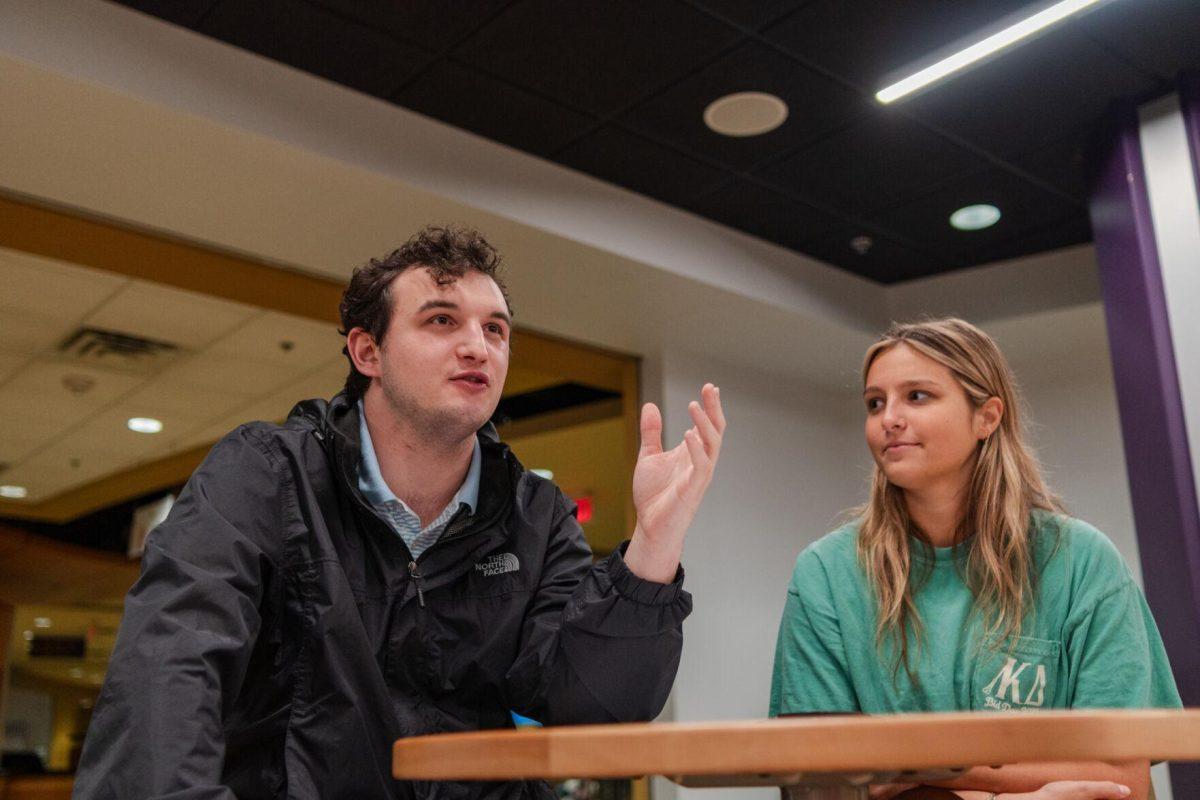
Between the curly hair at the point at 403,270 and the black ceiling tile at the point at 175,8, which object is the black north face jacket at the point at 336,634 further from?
the black ceiling tile at the point at 175,8

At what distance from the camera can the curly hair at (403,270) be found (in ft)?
6.07

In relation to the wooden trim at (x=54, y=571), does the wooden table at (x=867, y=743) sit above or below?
below

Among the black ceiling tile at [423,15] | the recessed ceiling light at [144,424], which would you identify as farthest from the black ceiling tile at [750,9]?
the recessed ceiling light at [144,424]

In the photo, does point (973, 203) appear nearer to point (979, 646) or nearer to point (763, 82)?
point (763, 82)

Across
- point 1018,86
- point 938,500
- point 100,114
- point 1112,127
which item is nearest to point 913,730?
point 938,500

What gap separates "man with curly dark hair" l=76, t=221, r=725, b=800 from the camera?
1.33 meters

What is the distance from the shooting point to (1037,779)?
70.9 inches

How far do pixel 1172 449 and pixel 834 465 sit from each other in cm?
276

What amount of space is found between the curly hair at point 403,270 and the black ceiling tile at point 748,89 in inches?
78.7

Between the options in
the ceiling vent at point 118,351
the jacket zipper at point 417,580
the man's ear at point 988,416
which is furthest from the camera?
the ceiling vent at point 118,351

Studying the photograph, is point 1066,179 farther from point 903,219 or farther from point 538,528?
point 538,528

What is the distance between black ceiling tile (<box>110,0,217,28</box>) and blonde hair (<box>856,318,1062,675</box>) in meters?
2.37

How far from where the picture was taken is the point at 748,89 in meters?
3.79

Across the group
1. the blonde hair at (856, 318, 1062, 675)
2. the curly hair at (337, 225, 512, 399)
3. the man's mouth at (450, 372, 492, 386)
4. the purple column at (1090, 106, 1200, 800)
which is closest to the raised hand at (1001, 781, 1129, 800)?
the blonde hair at (856, 318, 1062, 675)
